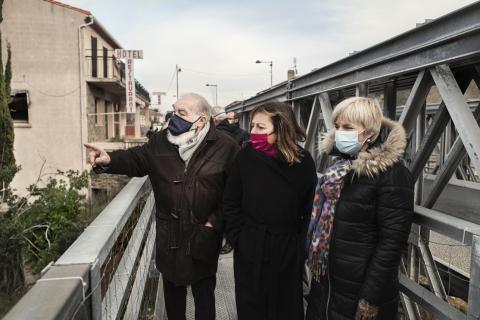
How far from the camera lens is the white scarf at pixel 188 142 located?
253cm

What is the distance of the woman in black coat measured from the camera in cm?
236

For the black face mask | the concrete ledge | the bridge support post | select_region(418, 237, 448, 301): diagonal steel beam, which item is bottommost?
select_region(418, 237, 448, 301): diagonal steel beam

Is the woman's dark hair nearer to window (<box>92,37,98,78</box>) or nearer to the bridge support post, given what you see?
the bridge support post

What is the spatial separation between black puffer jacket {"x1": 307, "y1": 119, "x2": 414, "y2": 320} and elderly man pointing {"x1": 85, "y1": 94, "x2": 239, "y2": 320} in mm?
820

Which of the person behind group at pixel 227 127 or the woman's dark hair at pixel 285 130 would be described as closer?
the woman's dark hair at pixel 285 130

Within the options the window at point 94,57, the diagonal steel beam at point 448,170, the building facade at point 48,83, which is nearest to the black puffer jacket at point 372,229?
the diagonal steel beam at point 448,170

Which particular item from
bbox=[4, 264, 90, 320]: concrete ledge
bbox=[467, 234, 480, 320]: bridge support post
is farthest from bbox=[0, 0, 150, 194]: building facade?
bbox=[467, 234, 480, 320]: bridge support post

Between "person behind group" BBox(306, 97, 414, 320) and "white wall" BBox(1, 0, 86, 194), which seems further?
"white wall" BBox(1, 0, 86, 194)

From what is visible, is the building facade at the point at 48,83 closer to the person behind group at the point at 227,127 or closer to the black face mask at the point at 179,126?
the person behind group at the point at 227,127

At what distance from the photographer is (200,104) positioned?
8.69 ft

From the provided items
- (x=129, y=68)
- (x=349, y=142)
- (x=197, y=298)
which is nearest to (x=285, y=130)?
(x=349, y=142)

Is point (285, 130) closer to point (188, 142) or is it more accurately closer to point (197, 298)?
point (188, 142)

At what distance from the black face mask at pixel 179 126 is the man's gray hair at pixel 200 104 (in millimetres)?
106

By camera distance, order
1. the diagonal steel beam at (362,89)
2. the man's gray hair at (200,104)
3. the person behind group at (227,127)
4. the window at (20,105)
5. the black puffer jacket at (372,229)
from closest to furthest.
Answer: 1. the black puffer jacket at (372,229)
2. the man's gray hair at (200,104)
3. the diagonal steel beam at (362,89)
4. the person behind group at (227,127)
5. the window at (20,105)
